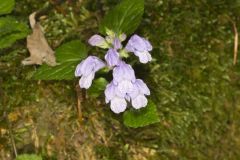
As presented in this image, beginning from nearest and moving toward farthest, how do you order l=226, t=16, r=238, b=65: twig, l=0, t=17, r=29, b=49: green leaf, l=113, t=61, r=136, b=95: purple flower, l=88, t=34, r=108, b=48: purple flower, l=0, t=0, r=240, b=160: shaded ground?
l=113, t=61, r=136, b=95: purple flower < l=88, t=34, r=108, b=48: purple flower < l=0, t=17, r=29, b=49: green leaf < l=0, t=0, r=240, b=160: shaded ground < l=226, t=16, r=238, b=65: twig

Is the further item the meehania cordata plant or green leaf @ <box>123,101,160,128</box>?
green leaf @ <box>123,101,160,128</box>

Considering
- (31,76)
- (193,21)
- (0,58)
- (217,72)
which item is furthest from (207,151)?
(0,58)

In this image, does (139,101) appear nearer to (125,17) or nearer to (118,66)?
(118,66)

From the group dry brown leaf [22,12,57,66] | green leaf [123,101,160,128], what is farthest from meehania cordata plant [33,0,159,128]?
dry brown leaf [22,12,57,66]

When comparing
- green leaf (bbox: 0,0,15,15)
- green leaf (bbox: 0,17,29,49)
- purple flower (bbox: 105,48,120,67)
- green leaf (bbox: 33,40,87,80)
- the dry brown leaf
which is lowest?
the dry brown leaf

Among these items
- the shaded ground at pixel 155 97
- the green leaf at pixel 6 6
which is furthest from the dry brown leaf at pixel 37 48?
the green leaf at pixel 6 6

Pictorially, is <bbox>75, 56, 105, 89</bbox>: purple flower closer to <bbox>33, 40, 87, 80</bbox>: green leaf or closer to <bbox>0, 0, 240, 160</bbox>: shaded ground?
<bbox>33, 40, 87, 80</bbox>: green leaf
